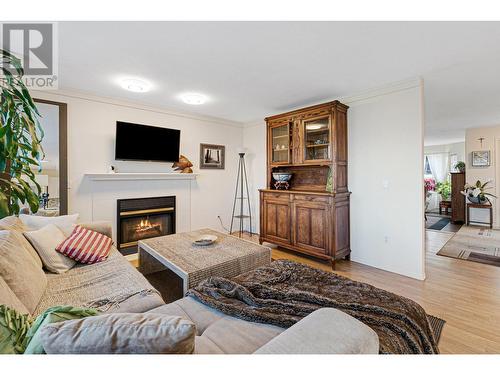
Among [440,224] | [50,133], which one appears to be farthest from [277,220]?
[440,224]

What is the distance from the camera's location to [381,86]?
115 inches

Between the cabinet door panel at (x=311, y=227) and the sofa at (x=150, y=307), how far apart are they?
2128 mm

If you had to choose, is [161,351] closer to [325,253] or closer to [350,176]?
[325,253]

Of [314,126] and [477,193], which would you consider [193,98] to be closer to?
[314,126]

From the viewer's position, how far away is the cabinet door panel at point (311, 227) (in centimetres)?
313

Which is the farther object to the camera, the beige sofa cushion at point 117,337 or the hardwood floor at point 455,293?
the hardwood floor at point 455,293

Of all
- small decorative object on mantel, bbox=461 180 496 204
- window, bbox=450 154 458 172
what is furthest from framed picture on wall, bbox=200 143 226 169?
window, bbox=450 154 458 172

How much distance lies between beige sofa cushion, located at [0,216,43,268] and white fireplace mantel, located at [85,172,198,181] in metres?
1.19

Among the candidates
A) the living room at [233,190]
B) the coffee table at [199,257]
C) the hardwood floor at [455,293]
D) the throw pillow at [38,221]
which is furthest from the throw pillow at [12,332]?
the hardwood floor at [455,293]

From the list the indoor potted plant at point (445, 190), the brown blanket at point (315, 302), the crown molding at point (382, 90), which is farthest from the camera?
the indoor potted plant at point (445, 190)

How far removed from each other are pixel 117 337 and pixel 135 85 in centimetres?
288

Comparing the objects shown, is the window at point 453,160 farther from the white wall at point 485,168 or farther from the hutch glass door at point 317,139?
the hutch glass door at point 317,139

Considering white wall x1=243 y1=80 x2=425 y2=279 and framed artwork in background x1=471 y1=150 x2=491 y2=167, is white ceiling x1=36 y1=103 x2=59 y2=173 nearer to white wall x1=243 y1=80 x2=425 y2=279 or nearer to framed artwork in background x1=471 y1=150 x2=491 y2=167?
white wall x1=243 y1=80 x2=425 y2=279

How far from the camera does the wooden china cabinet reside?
10.3 ft
